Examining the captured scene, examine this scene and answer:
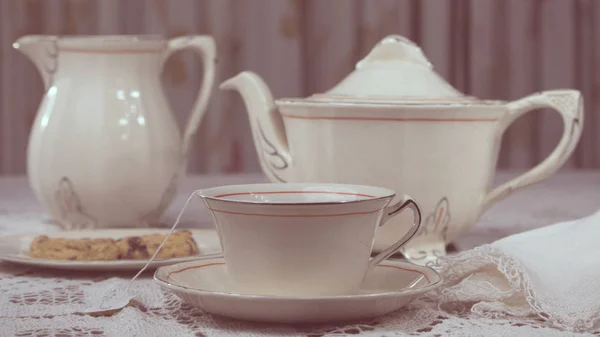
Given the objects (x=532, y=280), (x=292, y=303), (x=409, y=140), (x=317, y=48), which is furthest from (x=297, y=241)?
(x=317, y=48)

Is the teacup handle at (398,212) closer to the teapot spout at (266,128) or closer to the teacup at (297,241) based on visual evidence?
the teacup at (297,241)

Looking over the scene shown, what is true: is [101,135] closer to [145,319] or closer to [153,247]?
[153,247]

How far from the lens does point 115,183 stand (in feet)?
3.11

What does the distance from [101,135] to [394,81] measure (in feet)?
0.96

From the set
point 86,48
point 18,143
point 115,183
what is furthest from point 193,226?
point 18,143

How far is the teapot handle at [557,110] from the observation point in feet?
2.74

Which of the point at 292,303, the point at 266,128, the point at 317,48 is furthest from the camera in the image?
the point at 317,48

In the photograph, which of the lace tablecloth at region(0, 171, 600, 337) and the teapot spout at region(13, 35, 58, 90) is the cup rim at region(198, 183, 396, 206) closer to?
the lace tablecloth at region(0, 171, 600, 337)

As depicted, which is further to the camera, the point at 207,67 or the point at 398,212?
the point at 207,67

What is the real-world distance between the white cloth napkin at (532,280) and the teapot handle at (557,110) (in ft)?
0.54

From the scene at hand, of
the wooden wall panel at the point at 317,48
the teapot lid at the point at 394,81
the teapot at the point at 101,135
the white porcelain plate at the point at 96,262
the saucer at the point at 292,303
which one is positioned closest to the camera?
the saucer at the point at 292,303

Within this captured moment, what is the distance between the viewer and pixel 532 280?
23.4 inches

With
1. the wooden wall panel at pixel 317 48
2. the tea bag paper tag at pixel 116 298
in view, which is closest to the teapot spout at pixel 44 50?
the tea bag paper tag at pixel 116 298

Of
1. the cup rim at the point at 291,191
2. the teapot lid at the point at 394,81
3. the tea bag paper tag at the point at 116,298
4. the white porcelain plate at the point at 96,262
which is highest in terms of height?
the teapot lid at the point at 394,81
